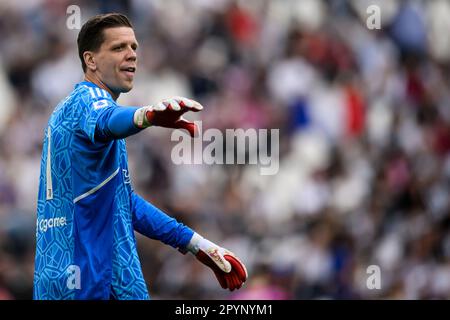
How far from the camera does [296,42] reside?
12.9 metres

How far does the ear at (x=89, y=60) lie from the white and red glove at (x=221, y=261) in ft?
3.37

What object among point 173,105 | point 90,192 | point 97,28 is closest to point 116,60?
point 97,28

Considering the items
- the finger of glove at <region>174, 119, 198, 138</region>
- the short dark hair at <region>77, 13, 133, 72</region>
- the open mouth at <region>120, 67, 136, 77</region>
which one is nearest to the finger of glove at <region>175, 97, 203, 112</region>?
the finger of glove at <region>174, 119, 198, 138</region>

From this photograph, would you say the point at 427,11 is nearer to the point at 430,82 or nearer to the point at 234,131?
the point at 430,82

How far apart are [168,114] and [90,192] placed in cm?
73

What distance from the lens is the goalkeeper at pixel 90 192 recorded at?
5.25m

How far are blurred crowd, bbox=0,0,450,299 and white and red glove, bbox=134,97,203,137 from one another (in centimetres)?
425

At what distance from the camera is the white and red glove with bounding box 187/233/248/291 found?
583cm

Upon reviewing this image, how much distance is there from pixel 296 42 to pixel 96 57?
7.55 metres

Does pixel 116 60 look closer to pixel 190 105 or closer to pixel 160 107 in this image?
pixel 160 107

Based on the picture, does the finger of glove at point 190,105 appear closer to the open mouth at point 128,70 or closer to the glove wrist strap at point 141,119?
the glove wrist strap at point 141,119

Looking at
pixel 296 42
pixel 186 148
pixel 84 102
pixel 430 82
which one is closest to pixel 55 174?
pixel 84 102

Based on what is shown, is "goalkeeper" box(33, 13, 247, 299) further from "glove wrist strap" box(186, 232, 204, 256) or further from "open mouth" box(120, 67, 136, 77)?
"glove wrist strap" box(186, 232, 204, 256)
